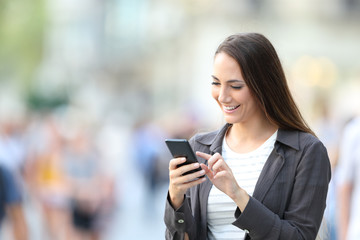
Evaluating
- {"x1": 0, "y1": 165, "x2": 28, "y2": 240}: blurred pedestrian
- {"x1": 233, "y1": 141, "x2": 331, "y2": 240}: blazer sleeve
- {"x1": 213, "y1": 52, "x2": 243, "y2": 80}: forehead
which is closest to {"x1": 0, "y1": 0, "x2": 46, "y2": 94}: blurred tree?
{"x1": 0, "y1": 165, "x2": 28, "y2": 240}: blurred pedestrian

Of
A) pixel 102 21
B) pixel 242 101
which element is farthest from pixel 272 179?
pixel 102 21

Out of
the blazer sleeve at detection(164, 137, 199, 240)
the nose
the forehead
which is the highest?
the forehead

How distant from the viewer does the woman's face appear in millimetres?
2973

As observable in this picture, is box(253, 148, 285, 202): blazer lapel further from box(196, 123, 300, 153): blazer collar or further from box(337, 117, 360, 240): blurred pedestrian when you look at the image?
box(337, 117, 360, 240): blurred pedestrian

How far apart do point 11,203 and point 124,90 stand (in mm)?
70255

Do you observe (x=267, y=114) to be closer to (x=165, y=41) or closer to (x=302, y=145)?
(x=302, y=145)

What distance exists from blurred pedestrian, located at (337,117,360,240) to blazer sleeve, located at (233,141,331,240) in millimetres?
1962

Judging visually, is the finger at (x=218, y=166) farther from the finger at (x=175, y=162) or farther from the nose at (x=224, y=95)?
the nose at (x=224, y=95)

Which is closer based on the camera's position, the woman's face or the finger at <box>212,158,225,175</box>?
the finger at <box>212,158,225,175</box>

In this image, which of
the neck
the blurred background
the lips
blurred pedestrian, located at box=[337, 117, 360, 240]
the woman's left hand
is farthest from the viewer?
the blurred background

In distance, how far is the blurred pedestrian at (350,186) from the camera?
15.9ft

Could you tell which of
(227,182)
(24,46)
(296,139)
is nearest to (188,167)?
(227,182)

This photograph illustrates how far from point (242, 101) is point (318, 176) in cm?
44

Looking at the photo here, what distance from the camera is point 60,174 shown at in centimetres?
981
